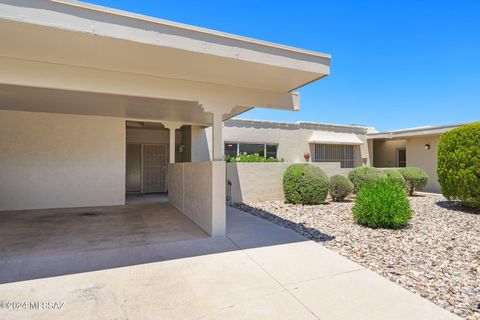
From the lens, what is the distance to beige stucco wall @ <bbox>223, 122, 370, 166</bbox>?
13230mm

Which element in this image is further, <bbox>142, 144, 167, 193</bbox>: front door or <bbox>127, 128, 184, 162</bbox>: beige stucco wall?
<bbox>142, 144, 167, 193</bbox>: front door

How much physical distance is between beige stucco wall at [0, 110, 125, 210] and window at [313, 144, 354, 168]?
10905mm

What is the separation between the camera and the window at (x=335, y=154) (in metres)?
15.9

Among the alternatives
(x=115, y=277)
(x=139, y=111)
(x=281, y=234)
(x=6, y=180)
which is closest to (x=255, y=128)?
(x=139, y=111)

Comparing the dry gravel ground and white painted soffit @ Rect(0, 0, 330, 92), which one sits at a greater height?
white painted soffit @ Rect(0, 0, 330, 92)

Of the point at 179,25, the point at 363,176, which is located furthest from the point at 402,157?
the point at 179,25

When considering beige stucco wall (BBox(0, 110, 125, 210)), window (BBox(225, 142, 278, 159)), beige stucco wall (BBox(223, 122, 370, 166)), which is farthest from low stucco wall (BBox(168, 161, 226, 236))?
beige stucco wall (BBox(223, 122, 370, 166))

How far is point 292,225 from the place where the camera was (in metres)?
6.52

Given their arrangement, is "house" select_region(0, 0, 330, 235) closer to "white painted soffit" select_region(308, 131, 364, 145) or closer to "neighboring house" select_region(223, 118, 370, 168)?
"neighboring house" select_region(223, 118, 370, 168)

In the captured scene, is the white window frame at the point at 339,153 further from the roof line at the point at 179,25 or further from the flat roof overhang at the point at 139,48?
the roof line at the point at 179,25

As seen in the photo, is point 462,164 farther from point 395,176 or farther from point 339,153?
point 339,153

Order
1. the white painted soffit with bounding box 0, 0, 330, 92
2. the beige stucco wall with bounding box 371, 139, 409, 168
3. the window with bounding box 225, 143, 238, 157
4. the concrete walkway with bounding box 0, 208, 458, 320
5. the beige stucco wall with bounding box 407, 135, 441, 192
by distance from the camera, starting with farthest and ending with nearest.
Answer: the beige stucco wall with bounding box 371, 139, 409, 168, the beige stucco wall with bounding box 407, 135, 441, 192, the window with bounding box 225, 143, 238, 157, the white painted soffit with bounding box 0, 0, 330, 92, the concrete walkway with bounding box 0, 208, 458, 320

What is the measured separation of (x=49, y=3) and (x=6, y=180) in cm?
740

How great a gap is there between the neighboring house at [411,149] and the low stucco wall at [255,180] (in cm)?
884
